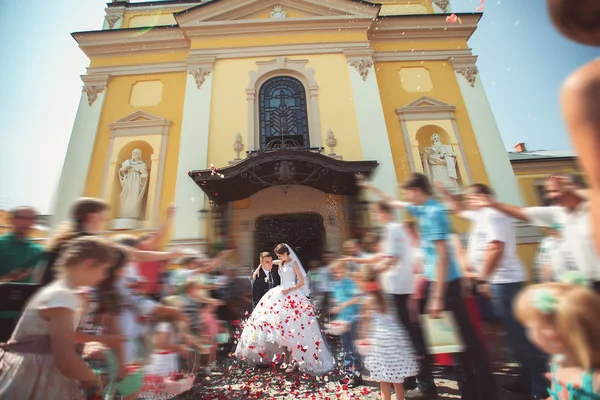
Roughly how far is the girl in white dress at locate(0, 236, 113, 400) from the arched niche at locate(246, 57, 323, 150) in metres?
8.00

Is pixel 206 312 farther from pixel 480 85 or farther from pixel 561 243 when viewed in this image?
pixel 480 85

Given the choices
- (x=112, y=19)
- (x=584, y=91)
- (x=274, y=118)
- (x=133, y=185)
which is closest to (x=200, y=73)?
(x=274, y=118)

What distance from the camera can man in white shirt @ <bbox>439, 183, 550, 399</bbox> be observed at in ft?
7.42

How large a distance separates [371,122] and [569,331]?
8839mm

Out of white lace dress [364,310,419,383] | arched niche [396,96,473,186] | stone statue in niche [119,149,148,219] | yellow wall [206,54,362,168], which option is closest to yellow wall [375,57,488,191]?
arched niche [396,96,473,186]

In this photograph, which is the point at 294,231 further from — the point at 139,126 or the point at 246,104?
the point at 139,126

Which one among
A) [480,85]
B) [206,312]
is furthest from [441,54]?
[206,312]

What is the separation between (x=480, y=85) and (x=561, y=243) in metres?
9.88

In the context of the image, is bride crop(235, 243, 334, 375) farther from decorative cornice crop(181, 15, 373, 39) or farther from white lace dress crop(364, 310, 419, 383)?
decorative cornice crop(181, 15, 373, 39)

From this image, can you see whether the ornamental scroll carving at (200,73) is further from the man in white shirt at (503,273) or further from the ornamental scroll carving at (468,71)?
the man in white shirt at (503,273)

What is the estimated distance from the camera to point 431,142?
975 cm

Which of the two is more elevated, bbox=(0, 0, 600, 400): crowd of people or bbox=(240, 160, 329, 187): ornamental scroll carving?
bbox=(240, 160, 329, 187): ornamental scroll carving

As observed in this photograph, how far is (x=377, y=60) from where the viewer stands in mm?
10641

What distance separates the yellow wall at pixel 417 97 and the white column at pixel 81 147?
9.20 meters
